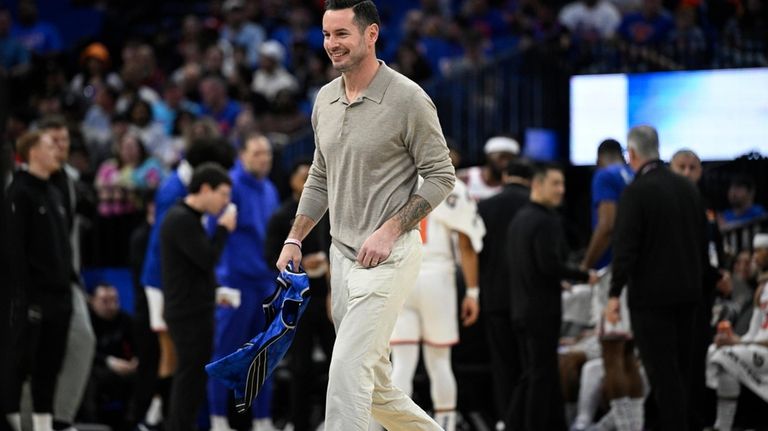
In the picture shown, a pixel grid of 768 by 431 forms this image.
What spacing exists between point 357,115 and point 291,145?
7.95 meters

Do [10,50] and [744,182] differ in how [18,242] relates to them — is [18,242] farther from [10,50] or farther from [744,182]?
[10,50]

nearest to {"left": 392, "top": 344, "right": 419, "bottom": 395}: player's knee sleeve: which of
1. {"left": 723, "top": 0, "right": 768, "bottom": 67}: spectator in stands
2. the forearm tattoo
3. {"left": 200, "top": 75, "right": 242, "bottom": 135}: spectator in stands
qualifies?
the forearm tattoo

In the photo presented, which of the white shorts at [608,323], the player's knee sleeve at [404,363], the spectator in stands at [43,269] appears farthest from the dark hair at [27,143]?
the white shorts at [608,323]

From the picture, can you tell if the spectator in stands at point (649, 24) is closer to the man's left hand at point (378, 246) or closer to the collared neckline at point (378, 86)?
the collared neckline at point (378, 86)

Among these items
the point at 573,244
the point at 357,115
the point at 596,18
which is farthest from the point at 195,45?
the point at 357,115

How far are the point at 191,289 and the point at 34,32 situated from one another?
Answer: 1075 cm

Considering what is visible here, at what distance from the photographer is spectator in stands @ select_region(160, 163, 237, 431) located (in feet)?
26.1

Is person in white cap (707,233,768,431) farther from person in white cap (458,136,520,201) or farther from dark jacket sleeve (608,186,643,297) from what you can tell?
person in white cap (458,136,520,201)

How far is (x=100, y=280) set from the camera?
11969 millimetres

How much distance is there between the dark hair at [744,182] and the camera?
364 inches

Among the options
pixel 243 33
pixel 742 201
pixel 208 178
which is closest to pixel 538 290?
pixel 742 201

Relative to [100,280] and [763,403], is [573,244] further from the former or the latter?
[100,280]

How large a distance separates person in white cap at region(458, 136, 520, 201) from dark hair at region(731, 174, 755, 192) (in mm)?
1617

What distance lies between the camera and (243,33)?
17234 mm
